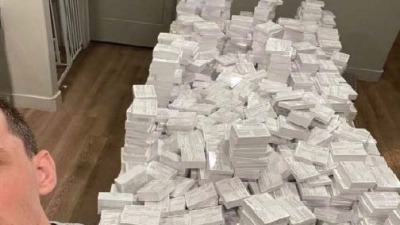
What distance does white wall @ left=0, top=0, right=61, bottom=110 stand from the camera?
2811 mm

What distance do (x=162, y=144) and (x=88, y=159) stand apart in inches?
47.0

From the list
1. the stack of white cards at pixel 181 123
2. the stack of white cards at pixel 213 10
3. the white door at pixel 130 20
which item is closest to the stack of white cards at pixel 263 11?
the stack of white cards at pixel 213 10

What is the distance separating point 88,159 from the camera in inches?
111

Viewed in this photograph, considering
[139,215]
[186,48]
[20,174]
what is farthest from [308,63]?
[20,174]

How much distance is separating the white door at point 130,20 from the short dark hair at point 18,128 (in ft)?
10.4

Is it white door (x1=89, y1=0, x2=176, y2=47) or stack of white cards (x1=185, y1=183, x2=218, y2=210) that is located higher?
stack of white cards (x1=185, y1=183, x2=218, y2=210)

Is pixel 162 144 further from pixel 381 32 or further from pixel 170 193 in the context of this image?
pixel 381 32

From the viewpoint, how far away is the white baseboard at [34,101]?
3.17 m

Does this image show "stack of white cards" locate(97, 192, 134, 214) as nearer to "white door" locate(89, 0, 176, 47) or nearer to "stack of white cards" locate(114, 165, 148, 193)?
"stack of white cards" locate(114, 165, 148, 193)

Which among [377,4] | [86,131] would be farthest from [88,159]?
[377,4]

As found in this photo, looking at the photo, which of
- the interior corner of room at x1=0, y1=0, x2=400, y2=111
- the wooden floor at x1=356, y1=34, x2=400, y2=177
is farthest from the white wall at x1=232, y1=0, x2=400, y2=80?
the wooden floor at x1=356, y1=34, x2=400, y2=177

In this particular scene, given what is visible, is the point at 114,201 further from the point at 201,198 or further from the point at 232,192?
the point at 232,192

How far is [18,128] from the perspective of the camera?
3.68 ft

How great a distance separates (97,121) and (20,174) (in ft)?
7.34
